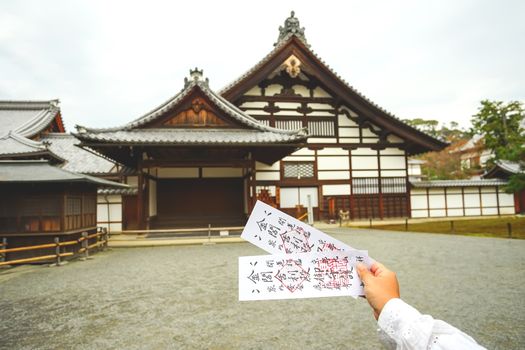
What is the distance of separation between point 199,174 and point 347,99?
31.0 ft

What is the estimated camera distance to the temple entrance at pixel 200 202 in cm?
1410

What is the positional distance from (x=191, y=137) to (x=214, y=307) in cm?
864

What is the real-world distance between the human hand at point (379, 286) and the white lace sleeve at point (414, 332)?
0.12 ft

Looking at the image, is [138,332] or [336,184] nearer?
[138,332]

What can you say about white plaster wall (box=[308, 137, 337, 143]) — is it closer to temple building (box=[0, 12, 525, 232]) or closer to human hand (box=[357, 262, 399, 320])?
temple building (box=[0, 12, 525, 232])

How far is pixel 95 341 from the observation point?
3314 millimetres

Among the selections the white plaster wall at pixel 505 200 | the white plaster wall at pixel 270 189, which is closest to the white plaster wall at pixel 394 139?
the white plaster wall at pixel 505 200

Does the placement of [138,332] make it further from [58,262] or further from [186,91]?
[186,91]

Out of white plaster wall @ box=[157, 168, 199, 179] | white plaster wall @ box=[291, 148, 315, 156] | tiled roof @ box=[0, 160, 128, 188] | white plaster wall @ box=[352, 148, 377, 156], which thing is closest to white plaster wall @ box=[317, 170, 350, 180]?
white plaster wall @ box=[291, 148, 315, 156]

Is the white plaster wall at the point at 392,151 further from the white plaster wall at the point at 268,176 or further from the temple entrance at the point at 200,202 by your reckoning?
the temple entrance at the point at 200,202

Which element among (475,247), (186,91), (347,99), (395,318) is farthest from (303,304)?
(347,99)

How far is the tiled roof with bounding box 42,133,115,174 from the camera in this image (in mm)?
16750


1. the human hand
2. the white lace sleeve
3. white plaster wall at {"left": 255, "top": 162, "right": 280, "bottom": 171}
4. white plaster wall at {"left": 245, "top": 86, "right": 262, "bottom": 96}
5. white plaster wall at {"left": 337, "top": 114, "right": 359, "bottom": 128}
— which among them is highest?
white plaster wall at {"left": 245, "top": 86, "right": 262, "bottom": 96}

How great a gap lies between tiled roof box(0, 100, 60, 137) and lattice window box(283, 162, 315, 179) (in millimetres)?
14405
